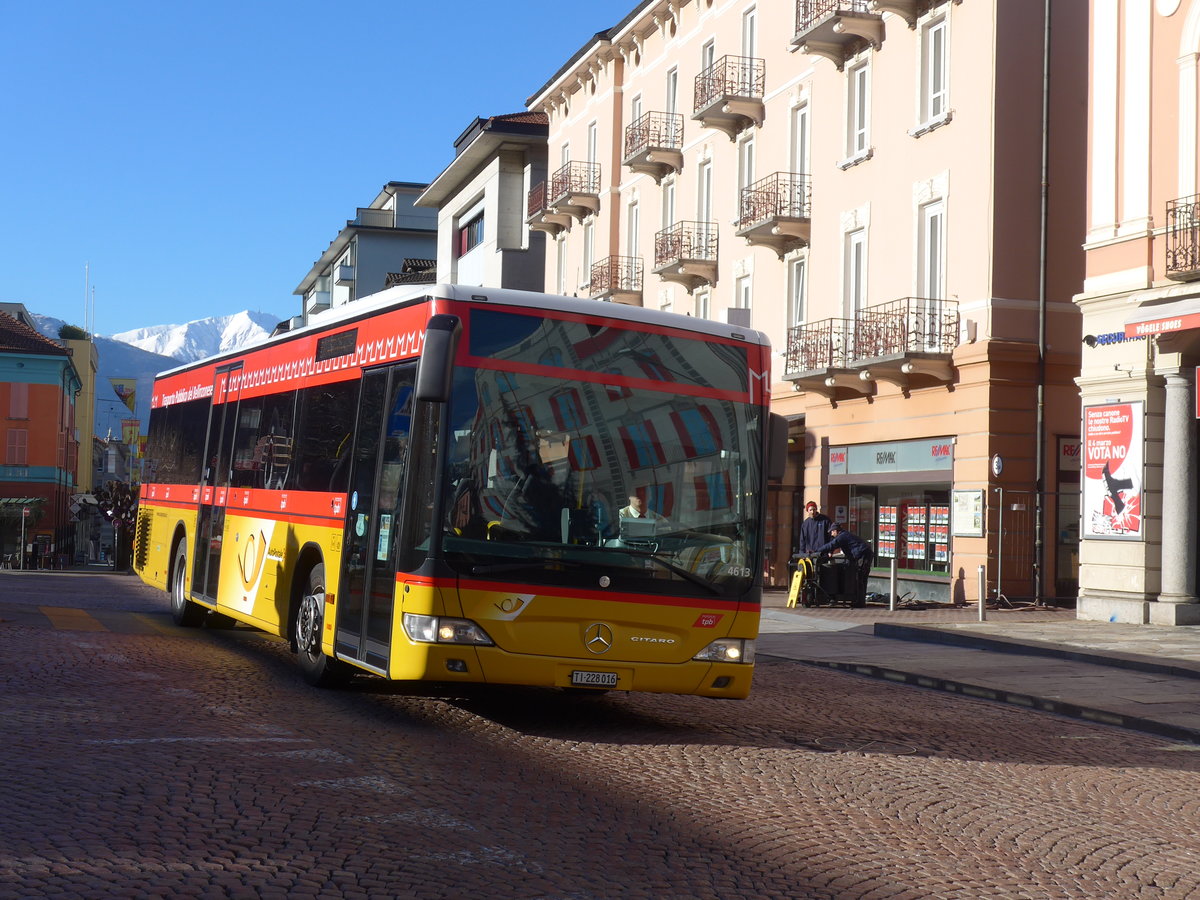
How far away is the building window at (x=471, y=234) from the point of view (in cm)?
5370

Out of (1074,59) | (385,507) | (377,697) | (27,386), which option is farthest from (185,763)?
(27,386)

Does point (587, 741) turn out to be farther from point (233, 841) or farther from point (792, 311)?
point (792, 311)

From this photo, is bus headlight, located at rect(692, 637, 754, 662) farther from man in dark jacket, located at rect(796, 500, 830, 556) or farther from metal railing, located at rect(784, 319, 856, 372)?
metal railing, located at rect(784, 319, 856, 372)

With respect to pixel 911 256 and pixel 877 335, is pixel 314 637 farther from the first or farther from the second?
pixel 911 256

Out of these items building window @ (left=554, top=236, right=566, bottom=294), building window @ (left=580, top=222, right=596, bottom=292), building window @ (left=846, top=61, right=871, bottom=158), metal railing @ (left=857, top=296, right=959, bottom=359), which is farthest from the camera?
building window @ (left=554, top=236, right=566, bottom=294)

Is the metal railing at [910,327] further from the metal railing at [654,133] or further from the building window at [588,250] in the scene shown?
the building window at [588,250]

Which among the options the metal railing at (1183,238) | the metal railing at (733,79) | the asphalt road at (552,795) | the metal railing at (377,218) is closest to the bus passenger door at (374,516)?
the asphalt road at (552,795)

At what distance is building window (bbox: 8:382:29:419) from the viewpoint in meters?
80.0

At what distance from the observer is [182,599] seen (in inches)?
656

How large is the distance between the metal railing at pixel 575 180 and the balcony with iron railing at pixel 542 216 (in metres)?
0.73

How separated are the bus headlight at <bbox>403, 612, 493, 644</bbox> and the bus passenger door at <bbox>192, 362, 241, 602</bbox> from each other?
591cm

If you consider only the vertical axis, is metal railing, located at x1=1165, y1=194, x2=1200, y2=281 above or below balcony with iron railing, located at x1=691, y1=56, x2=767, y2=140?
below

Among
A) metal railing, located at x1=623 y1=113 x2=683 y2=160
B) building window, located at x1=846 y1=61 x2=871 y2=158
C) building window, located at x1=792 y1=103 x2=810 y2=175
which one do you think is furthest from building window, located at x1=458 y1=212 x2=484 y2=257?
building window, located at x1=846 y1=61 x2=871 y2=158

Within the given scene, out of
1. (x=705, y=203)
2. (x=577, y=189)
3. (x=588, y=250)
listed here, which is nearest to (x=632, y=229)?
(x=588, y=250)
